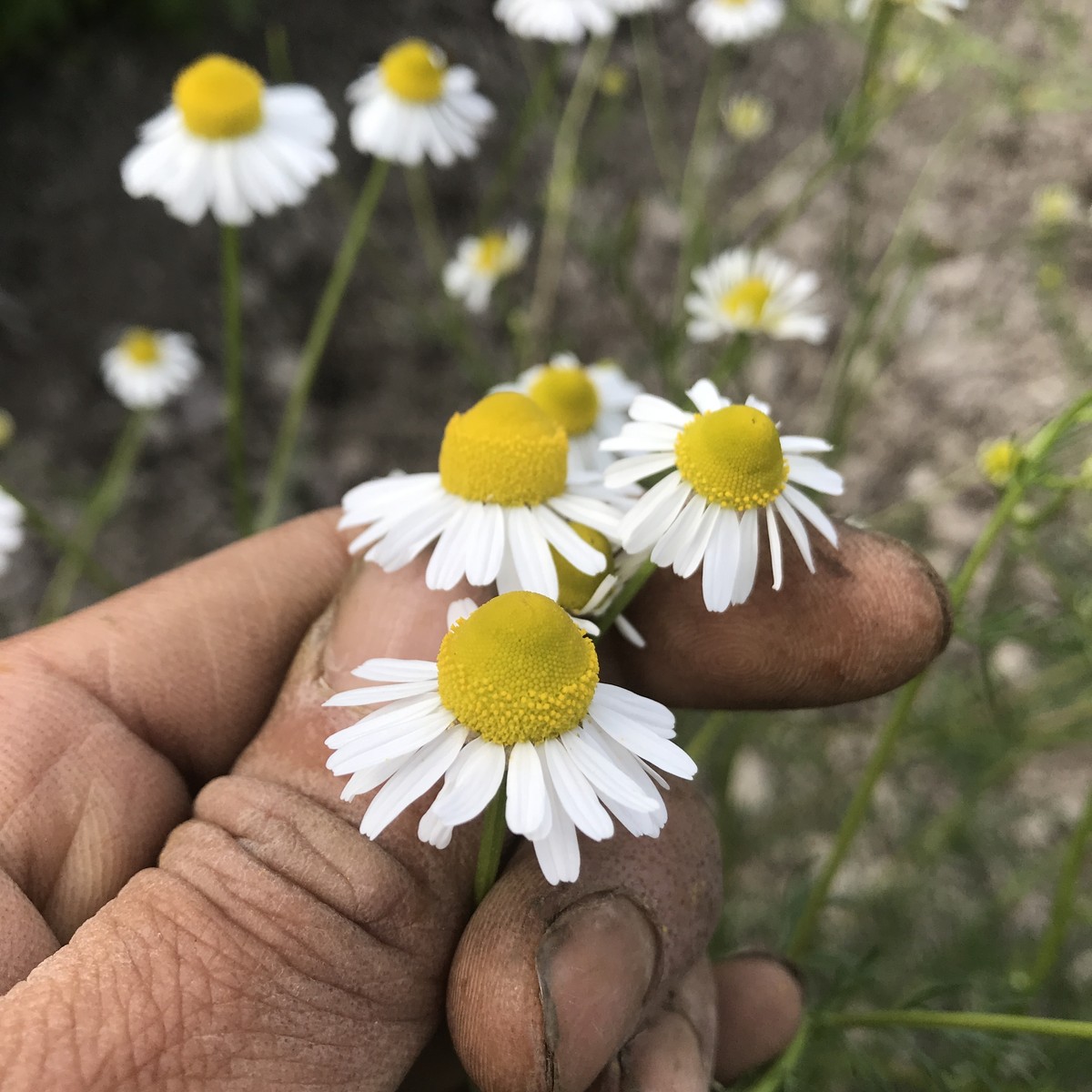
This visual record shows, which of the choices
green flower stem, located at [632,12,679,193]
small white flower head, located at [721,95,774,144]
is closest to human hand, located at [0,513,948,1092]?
small white flower head, located at [721,95,774,144]

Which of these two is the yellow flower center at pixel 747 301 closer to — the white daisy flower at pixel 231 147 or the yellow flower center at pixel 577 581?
the white daisy flower at pixel 231 147

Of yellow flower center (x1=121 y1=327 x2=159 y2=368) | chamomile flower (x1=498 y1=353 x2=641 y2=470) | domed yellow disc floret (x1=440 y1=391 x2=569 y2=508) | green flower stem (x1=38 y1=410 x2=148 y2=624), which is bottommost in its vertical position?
green flower stem (x1=38 y1=410 x2=148 y2=624)

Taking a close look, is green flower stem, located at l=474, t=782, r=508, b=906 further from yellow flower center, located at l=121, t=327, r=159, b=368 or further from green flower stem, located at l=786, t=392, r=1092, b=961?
yellow flower center, located at l=121, t=327, r=159, b=368

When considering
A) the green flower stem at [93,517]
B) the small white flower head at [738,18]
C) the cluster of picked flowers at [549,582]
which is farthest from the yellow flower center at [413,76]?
the cluster of picked flowers at [549,582]

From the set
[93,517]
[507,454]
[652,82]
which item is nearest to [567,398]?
[507,454]

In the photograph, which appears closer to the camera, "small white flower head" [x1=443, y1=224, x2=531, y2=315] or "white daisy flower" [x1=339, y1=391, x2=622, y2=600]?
"white daisy flower" [x1=339, y1=391, x2=622, y2=600]

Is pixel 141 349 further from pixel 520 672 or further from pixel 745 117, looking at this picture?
pixel 520 672
